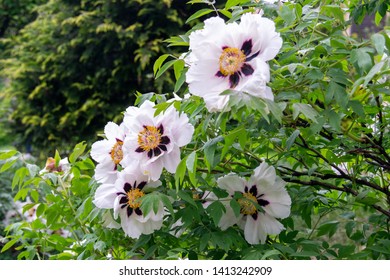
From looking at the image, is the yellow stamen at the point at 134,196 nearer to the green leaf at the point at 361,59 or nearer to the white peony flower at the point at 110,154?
the white peony flower at the point at 110,154

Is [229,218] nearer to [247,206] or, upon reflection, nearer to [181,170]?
[247,206]

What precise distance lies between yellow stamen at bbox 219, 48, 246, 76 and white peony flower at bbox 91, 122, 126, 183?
0.41m

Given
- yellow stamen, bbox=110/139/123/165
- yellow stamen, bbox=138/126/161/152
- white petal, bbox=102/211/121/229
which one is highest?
yellow stamen, bbox=138/126/161/152

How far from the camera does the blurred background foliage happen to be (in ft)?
23.1

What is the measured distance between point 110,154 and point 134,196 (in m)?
0.19

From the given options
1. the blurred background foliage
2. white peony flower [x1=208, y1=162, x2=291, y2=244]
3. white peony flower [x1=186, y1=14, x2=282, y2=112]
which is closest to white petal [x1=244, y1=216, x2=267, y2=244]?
white peony flower [x1=208, y1=162, x2=291, y2=244]

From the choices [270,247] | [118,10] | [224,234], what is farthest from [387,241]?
[118,10]

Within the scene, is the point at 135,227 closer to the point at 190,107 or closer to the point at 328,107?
the point at 190,107

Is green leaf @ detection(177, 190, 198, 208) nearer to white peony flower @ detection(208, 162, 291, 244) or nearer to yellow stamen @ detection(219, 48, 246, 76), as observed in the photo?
white peony flower @ detection(208, 162, 291, 244)

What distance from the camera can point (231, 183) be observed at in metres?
1.62

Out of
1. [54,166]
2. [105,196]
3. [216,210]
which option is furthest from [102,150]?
[54,166]

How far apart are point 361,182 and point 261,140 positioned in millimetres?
319

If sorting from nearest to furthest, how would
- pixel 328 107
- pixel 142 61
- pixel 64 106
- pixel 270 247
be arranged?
pixel 328 107 < pixel 270 247 < pixel 142 61 < pixel 64 106

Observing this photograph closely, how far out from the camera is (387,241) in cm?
162
